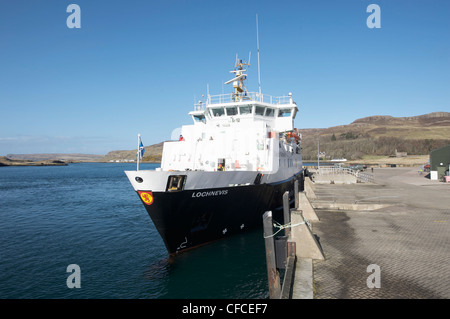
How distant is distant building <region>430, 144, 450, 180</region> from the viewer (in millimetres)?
33812

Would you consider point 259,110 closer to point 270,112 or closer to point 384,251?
point 270,112

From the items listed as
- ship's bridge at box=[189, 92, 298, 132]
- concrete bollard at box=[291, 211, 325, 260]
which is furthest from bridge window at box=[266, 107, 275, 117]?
concrete bollard at box=[291, 211, 325, 260]

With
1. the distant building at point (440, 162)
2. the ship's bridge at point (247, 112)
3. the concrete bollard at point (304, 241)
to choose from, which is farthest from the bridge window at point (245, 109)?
the distant building at point (440, 162)

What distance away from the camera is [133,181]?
12039 millimetres

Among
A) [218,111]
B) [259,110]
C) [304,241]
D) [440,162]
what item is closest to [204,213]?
[304,241]

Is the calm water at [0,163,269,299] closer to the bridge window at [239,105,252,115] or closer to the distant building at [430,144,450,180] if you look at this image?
the bridge window at [239,105,252,115]

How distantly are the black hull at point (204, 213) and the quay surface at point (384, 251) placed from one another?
3889 millimetres

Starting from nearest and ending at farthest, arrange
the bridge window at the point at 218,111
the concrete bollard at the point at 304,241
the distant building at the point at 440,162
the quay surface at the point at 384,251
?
the quay surface at the point at 384,251 → the concrete bollard at the point at 304,241 → the bridge window at the point at 218,111 → the distant building at the point at 440,162

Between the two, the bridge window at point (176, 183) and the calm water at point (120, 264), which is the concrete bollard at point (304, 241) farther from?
the bridge window at point (176, 183)

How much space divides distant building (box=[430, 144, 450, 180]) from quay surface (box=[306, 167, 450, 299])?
73.3ft

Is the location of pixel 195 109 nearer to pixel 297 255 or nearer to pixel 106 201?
pixel 297 255

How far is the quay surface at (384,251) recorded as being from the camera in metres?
6.81
